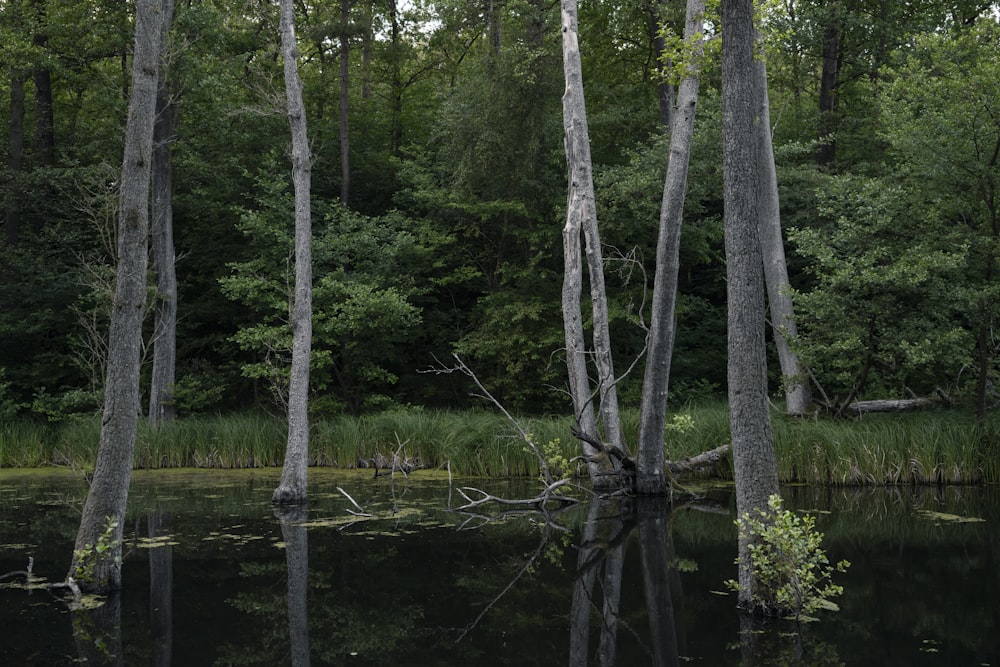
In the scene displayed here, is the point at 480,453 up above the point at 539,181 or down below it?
below

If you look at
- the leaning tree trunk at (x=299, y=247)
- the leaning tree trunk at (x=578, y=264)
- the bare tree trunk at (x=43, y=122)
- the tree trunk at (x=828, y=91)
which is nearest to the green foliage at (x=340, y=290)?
the leaning tree trunk at (x=299, y=247)

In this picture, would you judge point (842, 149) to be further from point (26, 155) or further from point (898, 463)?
point (26, 155)

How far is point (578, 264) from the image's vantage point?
12.2 m

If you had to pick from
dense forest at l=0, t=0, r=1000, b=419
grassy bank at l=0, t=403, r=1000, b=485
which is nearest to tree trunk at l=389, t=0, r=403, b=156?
dense forest at l=0, t=0, r=1000, b=419

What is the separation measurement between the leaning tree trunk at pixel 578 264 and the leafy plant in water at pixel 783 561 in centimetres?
556

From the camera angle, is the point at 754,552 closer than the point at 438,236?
Yes

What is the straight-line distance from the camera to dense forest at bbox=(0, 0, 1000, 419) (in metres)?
12.1

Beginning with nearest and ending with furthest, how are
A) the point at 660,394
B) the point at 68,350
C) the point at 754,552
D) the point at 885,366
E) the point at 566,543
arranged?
the point at 754,552
the point at 566,543
the point at 660,394
the point at 885,366
the point at 68,350

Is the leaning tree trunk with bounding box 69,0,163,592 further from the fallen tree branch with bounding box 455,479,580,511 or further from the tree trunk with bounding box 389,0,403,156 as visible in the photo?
the tree trunk with bounding box 389,0,403,156

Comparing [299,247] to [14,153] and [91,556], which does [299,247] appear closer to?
[91,556]

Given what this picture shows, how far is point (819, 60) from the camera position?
22.4 metres

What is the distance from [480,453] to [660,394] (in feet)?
10.7

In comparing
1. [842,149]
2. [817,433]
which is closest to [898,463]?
[817,433]

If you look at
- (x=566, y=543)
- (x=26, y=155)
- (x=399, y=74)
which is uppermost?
(x=399, y=74)
